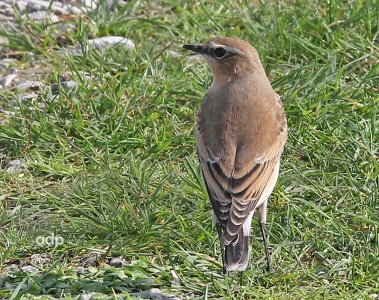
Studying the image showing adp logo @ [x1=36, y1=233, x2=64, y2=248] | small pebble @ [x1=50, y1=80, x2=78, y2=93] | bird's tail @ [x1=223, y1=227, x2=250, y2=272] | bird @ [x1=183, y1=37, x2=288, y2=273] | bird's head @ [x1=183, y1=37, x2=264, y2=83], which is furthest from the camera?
small pebble @ [x1=50, y1=80, x2=78, y2=93]

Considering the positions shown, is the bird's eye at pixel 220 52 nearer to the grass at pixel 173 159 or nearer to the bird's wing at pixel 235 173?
the bird's wing at pixel 235 173

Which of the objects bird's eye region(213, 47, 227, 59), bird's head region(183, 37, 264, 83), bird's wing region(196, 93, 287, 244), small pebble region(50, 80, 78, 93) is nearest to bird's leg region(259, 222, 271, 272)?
bird's wing region(196, 93, 287, 244)

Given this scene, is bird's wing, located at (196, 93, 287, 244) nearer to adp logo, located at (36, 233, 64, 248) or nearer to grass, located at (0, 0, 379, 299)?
grass, located at (0, 0, 379, 299)

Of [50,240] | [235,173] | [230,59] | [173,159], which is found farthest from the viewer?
[173,159]

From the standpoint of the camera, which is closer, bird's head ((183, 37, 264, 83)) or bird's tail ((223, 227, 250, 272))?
bird's tail ((223, 227, 250, 272))

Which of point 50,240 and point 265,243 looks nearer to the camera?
point 265,243

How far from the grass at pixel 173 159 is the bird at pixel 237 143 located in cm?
42

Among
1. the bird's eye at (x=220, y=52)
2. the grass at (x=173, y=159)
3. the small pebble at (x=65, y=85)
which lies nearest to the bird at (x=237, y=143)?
the bird's eye at (x=220, y=52)

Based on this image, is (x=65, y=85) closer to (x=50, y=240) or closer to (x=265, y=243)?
(x=50, y=240)

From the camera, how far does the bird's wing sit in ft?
23.1

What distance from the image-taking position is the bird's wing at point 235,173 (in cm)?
704

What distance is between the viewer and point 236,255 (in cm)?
691

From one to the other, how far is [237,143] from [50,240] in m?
1.61

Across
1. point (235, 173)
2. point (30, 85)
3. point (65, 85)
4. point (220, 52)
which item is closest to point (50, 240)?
point (235, 173)
